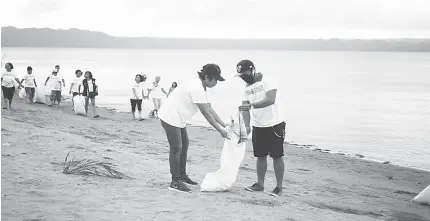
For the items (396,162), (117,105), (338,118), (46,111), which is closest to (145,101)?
(46,111)

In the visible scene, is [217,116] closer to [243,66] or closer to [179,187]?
[243,66]

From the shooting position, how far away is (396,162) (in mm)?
13969

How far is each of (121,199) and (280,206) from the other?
5.93 feet

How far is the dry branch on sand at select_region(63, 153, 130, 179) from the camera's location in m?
6.57

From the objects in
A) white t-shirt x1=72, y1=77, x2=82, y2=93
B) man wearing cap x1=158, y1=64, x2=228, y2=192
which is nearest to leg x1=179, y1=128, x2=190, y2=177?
man wearing cap x1=158, y1=64, x2=228, y2=192

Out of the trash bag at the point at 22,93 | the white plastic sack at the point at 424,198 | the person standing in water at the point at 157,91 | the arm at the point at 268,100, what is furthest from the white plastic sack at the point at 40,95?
the white plastic sack at the point at 424,198

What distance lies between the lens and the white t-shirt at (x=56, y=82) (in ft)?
55.3

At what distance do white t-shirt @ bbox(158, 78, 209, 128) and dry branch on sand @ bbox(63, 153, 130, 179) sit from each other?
1230mm

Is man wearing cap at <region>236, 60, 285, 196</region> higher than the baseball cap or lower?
lower

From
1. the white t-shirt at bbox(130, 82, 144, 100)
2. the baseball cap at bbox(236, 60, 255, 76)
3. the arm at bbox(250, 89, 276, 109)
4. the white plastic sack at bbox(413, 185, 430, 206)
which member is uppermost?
the baseball cap at bbox(236, 60, 255, 76)

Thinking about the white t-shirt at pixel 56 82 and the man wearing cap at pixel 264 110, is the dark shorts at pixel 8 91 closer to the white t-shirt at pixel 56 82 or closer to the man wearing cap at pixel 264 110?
the white t-shirt at pixel 56 82

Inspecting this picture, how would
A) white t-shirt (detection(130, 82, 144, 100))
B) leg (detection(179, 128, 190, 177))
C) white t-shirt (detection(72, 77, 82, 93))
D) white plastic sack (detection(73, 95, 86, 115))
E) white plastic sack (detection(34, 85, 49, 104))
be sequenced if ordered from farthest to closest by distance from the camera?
white plastic sack (detection(34, 85, 49, 104)), white plastic sack (detection(73, 95, 86, 115)), white t-shirt (detection(72, 77, 82, 93)), white t-shirt (detection(130, 82, 144, 100)), leg (detection(179, 128, 190, 177))

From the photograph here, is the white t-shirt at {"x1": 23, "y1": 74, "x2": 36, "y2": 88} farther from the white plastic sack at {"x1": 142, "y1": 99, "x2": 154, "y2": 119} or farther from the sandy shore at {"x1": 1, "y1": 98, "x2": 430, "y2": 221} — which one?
the sandy shore at {"x1": 1, "y1": 98, "x2": 430, "y2": 221}

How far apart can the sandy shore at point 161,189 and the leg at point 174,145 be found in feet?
0.93
